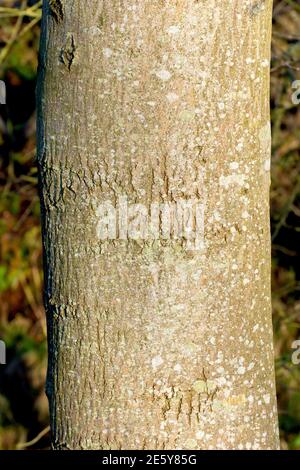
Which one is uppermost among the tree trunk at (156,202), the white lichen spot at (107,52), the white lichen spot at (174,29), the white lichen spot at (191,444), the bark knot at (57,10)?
the bark knot at (57,10)

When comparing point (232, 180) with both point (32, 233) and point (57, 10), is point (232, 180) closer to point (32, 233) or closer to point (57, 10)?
Answer: point (57, 10)

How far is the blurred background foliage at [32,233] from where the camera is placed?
3.61 meters

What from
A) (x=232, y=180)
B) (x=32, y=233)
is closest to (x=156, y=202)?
(x=232, y=180)

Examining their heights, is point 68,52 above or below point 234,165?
above

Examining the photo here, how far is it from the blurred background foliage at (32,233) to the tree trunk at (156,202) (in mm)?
1950

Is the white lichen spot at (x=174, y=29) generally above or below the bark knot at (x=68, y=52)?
above

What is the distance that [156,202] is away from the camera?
1.29m

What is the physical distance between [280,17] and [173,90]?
8.79ft

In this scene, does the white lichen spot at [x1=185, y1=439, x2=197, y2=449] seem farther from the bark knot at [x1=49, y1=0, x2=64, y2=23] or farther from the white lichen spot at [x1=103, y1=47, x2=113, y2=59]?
the bark knot at [x1=49, y1=0, x2=64, y2=23]

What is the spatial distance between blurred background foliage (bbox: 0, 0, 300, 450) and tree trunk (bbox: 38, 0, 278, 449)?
1950 millimetres

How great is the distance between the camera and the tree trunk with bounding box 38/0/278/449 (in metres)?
1.28

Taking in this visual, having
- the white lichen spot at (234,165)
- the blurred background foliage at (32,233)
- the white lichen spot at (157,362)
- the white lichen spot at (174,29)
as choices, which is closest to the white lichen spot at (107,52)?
the white lichen spot at (174,29)

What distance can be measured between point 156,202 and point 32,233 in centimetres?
304

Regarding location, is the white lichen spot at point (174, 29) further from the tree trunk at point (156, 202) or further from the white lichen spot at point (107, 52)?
the white lichen spot at point (107, 52)
